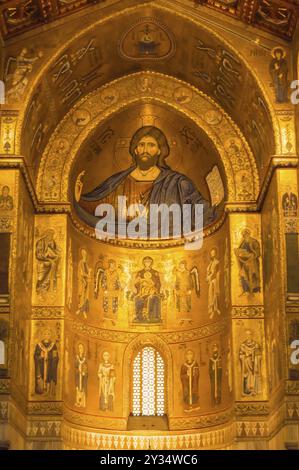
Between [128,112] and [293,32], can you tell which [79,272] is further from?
[293,32]

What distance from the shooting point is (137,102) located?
102 ft

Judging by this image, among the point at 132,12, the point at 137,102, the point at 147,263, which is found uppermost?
the point at 132,12

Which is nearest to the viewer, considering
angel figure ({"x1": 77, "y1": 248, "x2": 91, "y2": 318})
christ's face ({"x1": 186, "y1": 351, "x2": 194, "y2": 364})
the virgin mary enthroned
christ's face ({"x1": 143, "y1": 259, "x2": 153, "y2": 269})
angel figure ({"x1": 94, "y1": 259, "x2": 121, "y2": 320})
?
angel figure ({"x1": 77, "y1": 248, "x2": 91, "y2": 318})

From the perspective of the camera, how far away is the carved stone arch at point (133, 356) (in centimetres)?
3044

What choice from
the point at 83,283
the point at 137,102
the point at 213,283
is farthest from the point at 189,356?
the point at 137,102

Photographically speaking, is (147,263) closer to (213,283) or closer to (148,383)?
(213,283)

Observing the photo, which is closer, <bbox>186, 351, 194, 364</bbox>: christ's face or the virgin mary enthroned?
<bbox>186, 351, 194, 364</bbox>: christ's face

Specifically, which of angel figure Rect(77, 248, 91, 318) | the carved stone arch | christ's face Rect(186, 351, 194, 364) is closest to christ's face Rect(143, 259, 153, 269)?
angel figure Rect(77, 248, 91, 318)

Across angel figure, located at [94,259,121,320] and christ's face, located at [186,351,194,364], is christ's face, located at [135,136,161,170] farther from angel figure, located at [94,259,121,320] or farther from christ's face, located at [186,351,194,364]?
christ's face, located at [186,351,194,364]

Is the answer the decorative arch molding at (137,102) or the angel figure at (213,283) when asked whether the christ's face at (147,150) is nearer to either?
the decorative arch molding at (137,102)

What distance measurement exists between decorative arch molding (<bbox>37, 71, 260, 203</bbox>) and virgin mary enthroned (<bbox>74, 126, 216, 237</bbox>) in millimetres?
1515

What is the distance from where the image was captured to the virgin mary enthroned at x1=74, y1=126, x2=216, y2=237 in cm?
3219

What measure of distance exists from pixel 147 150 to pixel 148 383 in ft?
24.2
